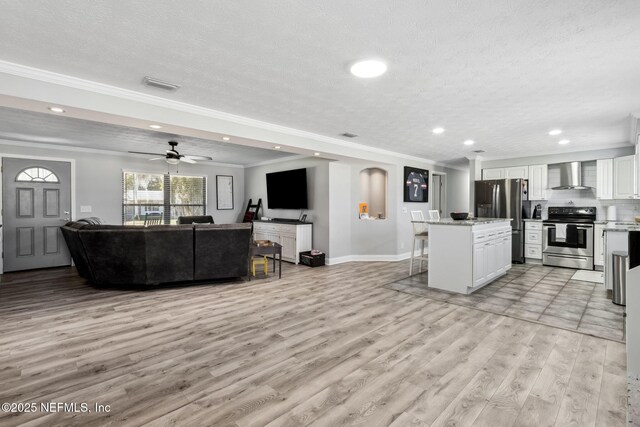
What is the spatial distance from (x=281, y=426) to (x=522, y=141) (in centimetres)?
582

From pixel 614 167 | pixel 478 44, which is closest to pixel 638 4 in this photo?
pixel 478 44

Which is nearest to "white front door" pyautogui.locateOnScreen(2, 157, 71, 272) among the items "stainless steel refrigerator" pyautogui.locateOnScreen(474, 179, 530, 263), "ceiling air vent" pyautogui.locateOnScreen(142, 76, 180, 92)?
"ceiling air vent" pyautogui.locateOnScreen(142, 76, 180, 92)

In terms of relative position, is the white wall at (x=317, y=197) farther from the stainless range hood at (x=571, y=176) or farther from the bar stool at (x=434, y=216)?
the stainless range hood at (x=571, y=176)

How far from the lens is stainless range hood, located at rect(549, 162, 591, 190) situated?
612 cm

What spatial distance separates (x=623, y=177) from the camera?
537 cm

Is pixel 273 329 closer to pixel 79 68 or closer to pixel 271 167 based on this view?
pixel 79 68

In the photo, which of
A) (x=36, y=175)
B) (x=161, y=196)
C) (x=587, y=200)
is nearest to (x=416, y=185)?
(x=587, y=200)

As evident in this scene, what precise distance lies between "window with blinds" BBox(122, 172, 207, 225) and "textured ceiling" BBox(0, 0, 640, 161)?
4788 millimetres

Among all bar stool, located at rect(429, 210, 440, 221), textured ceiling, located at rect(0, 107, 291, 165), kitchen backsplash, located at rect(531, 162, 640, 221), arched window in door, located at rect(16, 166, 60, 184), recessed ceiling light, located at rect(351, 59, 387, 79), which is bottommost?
bar stool, located at rect(429, 210, 440, 221)

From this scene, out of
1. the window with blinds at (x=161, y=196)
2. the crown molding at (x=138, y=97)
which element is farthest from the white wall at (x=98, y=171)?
the crown molding at (x=138, y=97)

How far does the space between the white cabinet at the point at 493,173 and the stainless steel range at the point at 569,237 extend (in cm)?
126

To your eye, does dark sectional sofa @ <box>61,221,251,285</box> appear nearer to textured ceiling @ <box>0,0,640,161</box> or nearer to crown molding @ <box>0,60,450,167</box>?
crown molding @ <box>0,60,450,167</box>

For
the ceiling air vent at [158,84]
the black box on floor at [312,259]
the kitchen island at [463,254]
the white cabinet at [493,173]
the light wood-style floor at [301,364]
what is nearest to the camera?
the light wood-style floor at [301,364]

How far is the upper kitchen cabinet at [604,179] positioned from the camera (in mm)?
5711
